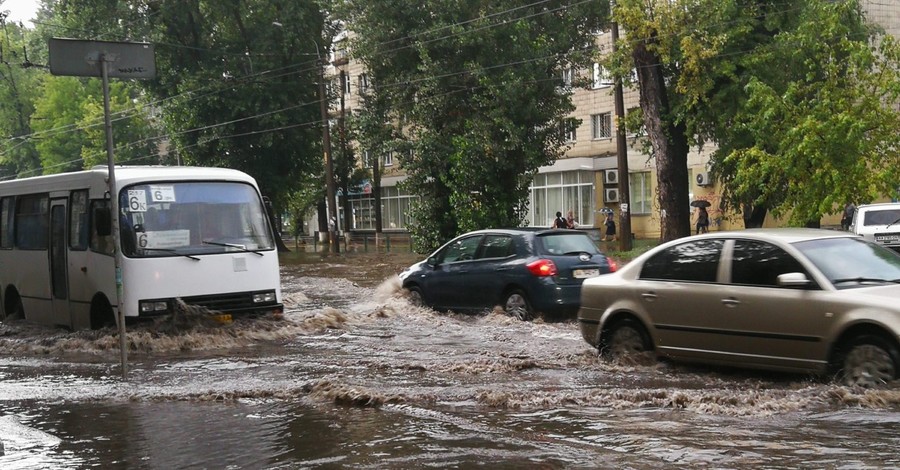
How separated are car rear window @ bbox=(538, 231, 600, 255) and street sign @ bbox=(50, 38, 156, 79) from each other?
702 cm

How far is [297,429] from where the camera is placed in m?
8.13

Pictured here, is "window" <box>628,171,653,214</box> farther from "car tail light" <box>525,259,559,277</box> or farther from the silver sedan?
the silver sedan

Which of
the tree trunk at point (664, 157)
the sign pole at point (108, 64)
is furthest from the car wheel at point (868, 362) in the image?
the tree trunk at point (664, 157)

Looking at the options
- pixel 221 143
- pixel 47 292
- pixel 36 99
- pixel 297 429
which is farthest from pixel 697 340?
pixel 36 99

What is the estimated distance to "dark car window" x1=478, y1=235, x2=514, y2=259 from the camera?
16234 mm

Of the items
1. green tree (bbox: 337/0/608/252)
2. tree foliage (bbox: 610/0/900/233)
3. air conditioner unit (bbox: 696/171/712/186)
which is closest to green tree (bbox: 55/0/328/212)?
green tree (bbox: 337/0/608/252)

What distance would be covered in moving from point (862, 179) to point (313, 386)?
19.3m

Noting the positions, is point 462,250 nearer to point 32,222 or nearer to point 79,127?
point 32,222

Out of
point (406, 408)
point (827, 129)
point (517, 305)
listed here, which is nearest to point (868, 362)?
point (406, 408)

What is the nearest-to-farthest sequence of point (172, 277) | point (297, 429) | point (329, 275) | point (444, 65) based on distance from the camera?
point (297, 429) → point (172, 277) → point (329, 275) → point (444, 65)

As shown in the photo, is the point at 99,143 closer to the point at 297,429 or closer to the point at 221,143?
the point at 221,143

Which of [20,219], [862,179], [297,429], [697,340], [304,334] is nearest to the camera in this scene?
[297,429]

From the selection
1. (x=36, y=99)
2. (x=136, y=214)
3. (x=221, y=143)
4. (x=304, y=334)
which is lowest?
(x=304, y=334)

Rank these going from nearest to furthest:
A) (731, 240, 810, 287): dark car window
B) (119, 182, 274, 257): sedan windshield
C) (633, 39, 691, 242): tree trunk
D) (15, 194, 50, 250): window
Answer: (731, 240, 810, 287): dark car window → (119, 182, 274, 257): sedan windshield → (15, 194, 50, 250): window → (633, 39, 691, 242): tree trunk
